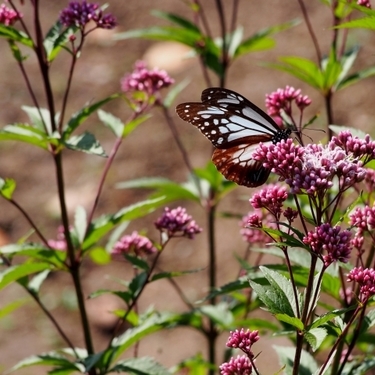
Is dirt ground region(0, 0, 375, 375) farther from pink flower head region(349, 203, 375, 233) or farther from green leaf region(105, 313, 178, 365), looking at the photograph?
pink flower head region(349, 203, 375, 233)

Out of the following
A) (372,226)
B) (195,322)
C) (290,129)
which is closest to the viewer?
(372,226)

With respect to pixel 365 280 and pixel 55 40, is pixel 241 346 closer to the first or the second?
pixel 365 280

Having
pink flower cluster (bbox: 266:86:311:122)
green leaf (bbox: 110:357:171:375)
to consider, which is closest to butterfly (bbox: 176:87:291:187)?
pink flower cluster (bbox: 266:86:311:122)

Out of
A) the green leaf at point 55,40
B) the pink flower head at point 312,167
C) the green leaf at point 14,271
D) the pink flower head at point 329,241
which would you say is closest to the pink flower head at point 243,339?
the pink flower head at point 329,241

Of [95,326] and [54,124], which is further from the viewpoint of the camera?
[95,326]

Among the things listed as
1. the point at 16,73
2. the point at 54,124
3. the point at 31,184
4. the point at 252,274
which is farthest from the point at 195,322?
the point at 16,73

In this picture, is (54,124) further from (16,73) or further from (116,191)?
(16,73)

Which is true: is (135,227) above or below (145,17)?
below

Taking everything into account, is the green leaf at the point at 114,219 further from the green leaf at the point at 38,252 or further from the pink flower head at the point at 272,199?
the pink flower head at the point at 272,199
